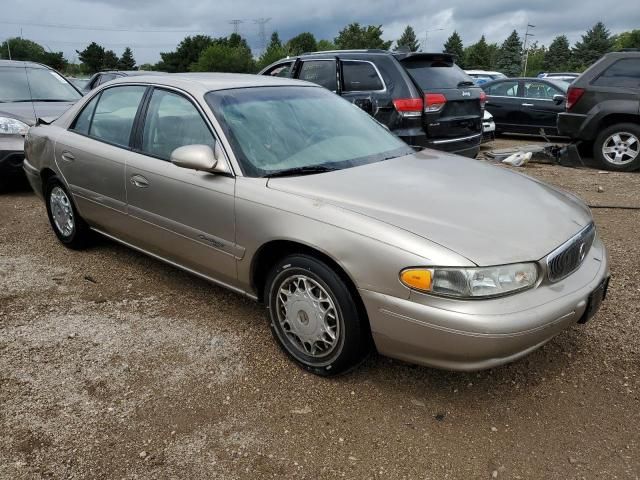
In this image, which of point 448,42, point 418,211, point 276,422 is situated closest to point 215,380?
point 276,422

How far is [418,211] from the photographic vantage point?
103 inches

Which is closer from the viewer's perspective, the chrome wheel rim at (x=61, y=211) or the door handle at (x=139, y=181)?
the door handle at (x=139, y=181)

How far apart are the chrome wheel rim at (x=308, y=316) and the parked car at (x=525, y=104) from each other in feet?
33.9

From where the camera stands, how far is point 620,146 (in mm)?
8195

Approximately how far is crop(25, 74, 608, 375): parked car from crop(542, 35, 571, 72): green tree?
76780 millimetres

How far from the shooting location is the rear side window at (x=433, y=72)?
21.6ft

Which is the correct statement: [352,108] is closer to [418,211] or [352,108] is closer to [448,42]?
[418,211]

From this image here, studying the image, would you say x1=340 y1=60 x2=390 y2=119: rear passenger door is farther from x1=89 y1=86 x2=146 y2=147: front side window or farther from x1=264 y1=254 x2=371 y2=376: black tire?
x1=264 y1=254 x2=371 y2=376: black tire

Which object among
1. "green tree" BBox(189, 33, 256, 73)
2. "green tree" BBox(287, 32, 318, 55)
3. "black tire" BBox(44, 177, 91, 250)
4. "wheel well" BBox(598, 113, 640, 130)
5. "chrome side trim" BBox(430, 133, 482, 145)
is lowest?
"black tire" BBox(44, 177, 91, 250)

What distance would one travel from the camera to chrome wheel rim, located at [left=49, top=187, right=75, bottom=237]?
4629 mm

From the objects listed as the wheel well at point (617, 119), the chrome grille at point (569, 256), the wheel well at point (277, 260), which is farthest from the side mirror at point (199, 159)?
the wheel well at point (617, 119)

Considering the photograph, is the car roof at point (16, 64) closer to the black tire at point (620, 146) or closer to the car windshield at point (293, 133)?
the car windshield at point (293, 133)

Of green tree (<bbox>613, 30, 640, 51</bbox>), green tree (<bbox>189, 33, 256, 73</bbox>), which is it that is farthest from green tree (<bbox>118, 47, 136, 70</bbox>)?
green tree (<bbox>613, 30, 640, 51</bbox>)

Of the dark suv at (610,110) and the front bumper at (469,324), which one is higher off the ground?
the dark suv at (610,110)
